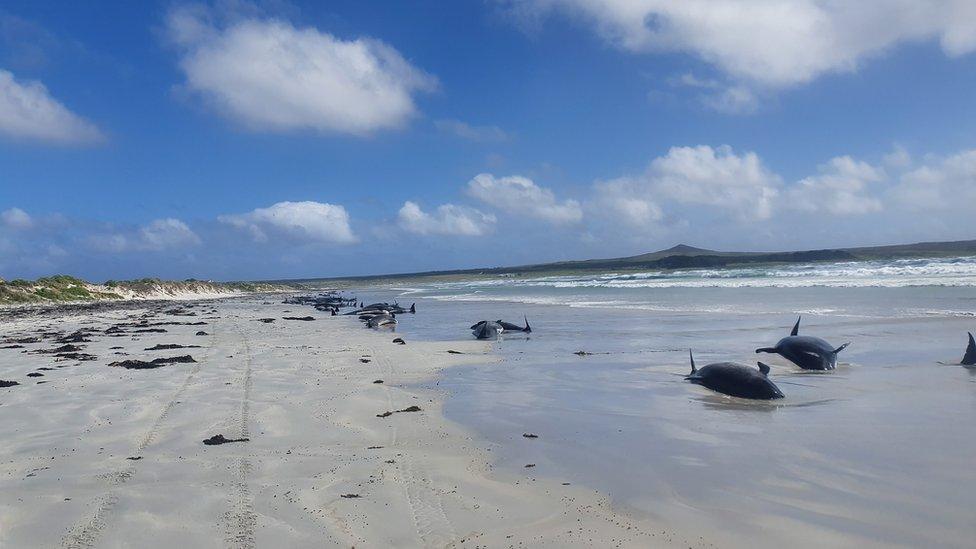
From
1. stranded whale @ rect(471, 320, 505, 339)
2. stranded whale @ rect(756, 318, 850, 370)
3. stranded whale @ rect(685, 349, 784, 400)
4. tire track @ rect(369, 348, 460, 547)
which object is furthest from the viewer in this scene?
stranded whale @ rect(471, 320, 505, 339)

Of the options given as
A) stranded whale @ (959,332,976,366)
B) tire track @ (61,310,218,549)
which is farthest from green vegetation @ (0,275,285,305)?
stranded whale @ (959,332,976,366)

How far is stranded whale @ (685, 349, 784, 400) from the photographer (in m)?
7.01

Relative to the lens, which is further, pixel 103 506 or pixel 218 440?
pixel 218 440

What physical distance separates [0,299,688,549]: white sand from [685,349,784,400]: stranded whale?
3.10m

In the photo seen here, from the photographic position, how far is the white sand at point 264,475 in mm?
3637

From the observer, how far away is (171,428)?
6176 millimetres

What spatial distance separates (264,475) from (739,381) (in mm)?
5504

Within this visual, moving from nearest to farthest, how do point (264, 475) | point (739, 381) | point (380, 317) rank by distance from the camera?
point (264, 475)
point (739, 381)
point (380, 317)

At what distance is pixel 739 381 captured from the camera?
7223 mm

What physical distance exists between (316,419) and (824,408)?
558 cm

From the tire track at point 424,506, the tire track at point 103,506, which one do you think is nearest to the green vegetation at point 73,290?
the tire track at point 103,506

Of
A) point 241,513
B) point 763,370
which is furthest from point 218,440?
point 763,370

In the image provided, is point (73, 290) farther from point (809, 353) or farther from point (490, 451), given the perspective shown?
point (809, 353)

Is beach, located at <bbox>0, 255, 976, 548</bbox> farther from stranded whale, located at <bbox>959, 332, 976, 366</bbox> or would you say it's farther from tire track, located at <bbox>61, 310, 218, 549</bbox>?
stranded whale, located at <bbox>959, 332, 976, 366</bbox>
